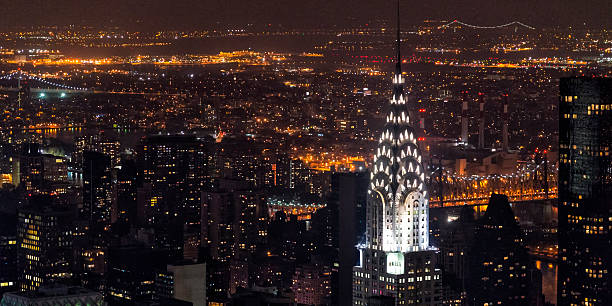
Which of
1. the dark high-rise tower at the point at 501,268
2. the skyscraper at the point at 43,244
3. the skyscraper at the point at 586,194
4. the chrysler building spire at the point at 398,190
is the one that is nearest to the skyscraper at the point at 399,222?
the chrysler building spire at the point at 398,190

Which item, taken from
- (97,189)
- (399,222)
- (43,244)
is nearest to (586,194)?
(399,222)

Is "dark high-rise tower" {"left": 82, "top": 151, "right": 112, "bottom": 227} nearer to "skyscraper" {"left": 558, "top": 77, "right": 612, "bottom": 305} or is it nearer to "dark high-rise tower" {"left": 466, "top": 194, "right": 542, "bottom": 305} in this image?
"dark high-rise tower" {"left": 466, "top": 194, "right": 542, "bottom": 305}

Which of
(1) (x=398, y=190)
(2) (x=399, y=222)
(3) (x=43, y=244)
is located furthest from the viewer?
(3) (x=43, y=244)

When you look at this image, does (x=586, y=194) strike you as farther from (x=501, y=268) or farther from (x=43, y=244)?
(x=43, y=244)

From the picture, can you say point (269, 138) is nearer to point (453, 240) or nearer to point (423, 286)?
point (453, 240)

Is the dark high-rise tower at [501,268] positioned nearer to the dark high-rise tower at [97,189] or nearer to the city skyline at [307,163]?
the city skyline at [307,163]

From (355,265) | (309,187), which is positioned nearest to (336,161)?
(309,187)
